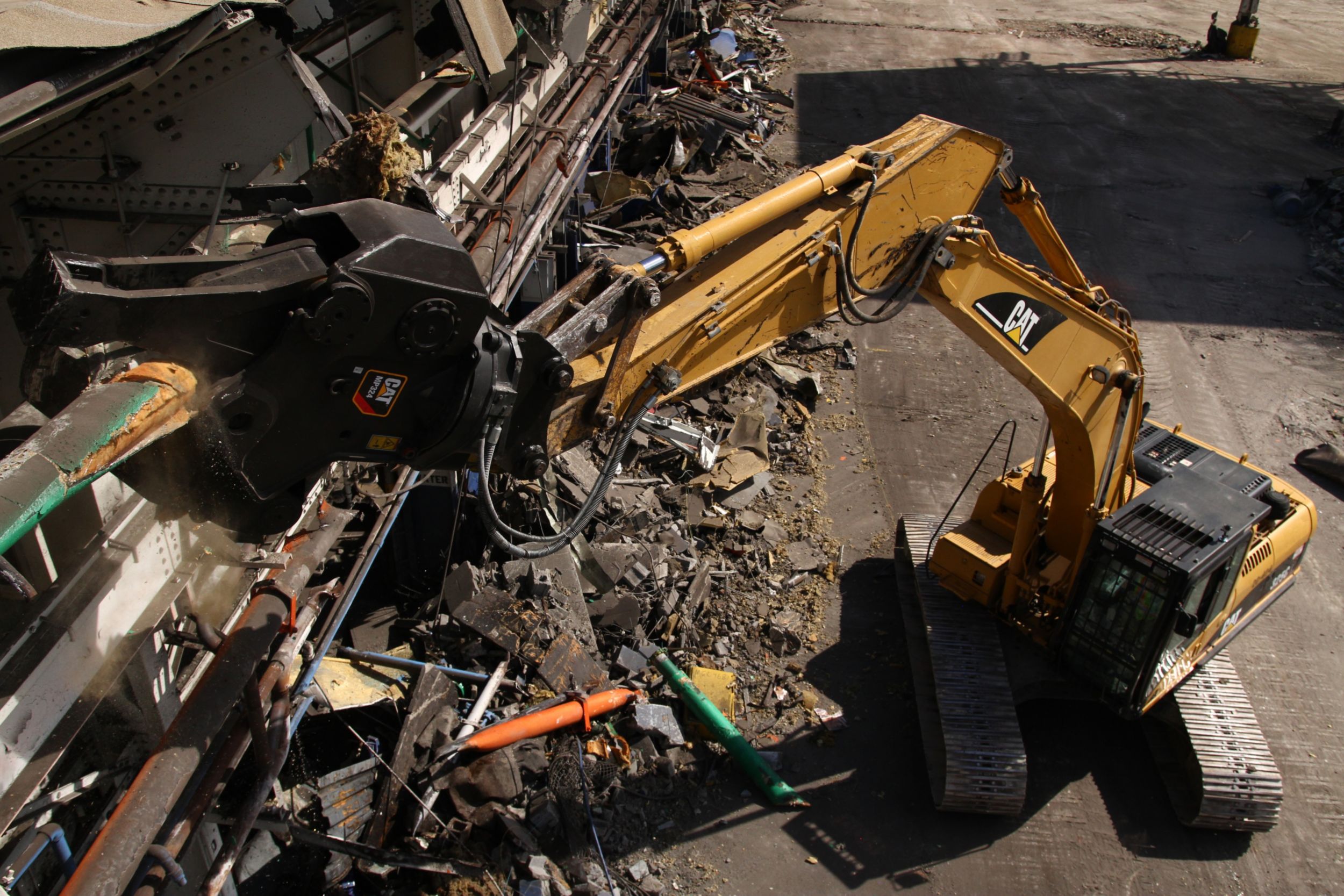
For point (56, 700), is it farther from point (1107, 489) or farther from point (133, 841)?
point (1107, 489)

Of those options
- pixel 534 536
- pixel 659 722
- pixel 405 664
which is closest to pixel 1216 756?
pixel 659 722

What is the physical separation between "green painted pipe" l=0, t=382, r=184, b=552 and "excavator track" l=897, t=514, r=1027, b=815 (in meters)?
6.15

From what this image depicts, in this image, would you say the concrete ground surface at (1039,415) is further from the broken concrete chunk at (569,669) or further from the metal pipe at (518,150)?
the metal pipe at (518,150)

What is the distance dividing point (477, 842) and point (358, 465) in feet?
9.01

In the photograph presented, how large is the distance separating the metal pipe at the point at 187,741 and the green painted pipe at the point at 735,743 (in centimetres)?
341

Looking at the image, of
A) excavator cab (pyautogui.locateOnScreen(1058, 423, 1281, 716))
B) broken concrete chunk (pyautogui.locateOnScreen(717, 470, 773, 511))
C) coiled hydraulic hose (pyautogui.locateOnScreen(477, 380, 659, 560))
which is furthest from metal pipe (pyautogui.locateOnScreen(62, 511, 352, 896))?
excavator cab (pyautogui.locateOnScreen(1058, 423, 1281, 716))

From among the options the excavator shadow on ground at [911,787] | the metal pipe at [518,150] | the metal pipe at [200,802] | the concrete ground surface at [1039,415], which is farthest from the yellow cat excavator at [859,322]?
the metal pipe at [518,150]

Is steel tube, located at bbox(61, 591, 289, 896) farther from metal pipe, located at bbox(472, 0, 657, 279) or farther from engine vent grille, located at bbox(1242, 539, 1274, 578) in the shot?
engine vent grille, located at bbox(1242, 539, 1274, 578)

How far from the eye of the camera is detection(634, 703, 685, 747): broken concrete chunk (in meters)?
7.43

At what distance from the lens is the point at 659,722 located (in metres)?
7.48

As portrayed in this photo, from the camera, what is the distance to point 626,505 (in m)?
9.63

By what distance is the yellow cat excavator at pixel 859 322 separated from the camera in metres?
2.70

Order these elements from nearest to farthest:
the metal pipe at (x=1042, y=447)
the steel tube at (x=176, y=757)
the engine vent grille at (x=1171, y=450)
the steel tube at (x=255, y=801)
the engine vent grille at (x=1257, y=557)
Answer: the steel tube at (x=176, y=757) < the steel tube at (x=255, y=801) < the metal pipe at (x=1042, y=447) < the engine vent grille at (x=1257, y=557) < the engine vent grille at (x=1171, y=450)

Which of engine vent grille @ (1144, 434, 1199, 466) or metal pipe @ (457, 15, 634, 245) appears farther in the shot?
metal pipe @ (457, 15, 634, 245)
